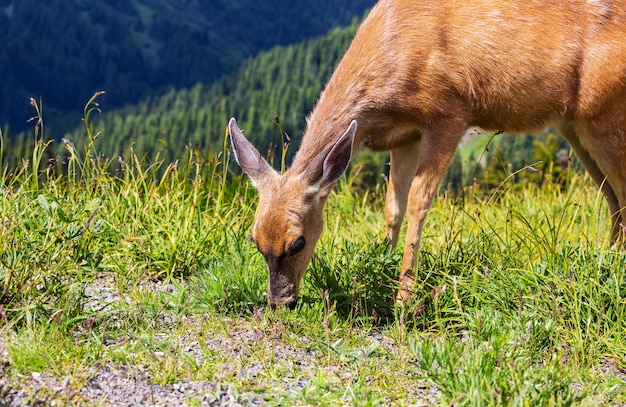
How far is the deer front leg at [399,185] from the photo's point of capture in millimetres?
6676

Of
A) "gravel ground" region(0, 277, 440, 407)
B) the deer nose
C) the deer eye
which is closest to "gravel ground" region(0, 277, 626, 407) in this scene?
"gravel ground" region(0, 277, 440, 407)

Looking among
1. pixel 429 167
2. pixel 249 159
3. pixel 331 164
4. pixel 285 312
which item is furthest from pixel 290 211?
pixel 429 167

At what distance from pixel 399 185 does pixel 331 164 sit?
5.20 feet

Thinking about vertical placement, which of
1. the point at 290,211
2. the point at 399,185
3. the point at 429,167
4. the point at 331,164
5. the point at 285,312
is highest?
the point at 331,164

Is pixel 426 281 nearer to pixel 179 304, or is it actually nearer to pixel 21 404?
pixel 179 304

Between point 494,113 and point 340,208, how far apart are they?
229 cm

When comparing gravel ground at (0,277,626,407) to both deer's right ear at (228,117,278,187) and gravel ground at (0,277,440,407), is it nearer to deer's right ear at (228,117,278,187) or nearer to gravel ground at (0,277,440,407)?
gravel ground at (0,277,440,407)

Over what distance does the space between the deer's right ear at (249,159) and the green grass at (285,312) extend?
0.77m

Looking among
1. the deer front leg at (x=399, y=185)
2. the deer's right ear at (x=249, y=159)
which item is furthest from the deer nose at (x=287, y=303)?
the deer front leg at (x=399, y=185)

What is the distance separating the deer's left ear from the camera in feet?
17.2

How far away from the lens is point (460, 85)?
605 cm

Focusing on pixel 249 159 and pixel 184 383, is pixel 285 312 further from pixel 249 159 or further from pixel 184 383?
pixel 249 159

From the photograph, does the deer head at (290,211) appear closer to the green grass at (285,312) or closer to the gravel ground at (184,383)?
the green grass at (285,312)

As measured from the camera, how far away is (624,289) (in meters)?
5.07
